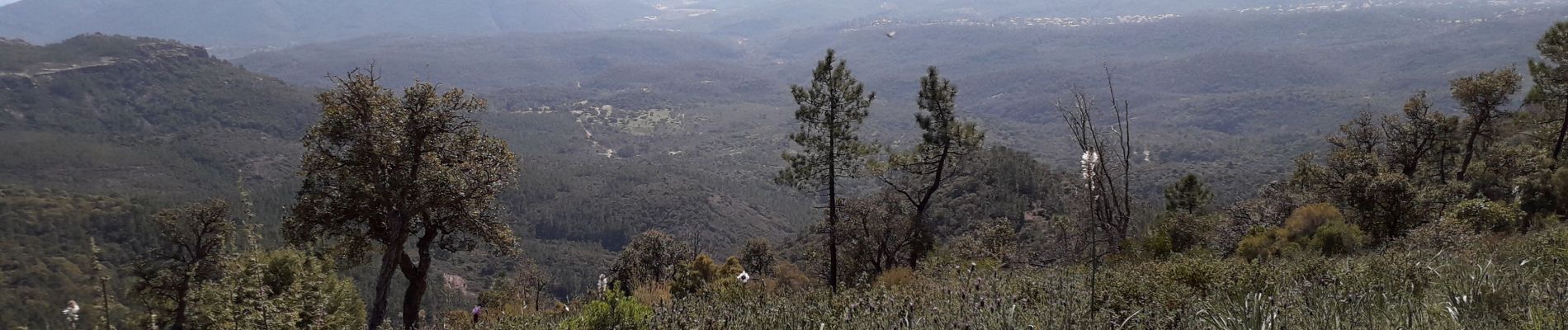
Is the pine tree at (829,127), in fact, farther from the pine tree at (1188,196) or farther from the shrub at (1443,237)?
the pine tree at (1188,196)

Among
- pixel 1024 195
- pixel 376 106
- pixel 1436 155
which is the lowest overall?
pixel 1024 195

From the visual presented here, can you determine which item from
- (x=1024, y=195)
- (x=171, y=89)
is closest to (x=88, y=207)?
(x=1024, y=195)

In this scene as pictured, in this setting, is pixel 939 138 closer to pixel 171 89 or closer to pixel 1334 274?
pixel 1334 274

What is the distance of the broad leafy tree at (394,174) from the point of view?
10.8m

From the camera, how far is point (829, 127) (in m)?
17.8

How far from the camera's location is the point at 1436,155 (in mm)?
26469

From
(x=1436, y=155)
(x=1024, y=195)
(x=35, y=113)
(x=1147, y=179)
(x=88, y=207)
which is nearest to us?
(x=1436, y=155)

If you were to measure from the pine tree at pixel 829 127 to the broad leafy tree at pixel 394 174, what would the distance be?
735 centimetres

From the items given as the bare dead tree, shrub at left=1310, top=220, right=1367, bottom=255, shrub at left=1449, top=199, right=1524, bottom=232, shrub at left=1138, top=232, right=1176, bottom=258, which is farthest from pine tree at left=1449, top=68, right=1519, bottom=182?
the bare dead tree

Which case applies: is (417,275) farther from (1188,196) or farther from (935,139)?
(1188,196)

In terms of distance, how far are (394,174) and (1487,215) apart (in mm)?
17104

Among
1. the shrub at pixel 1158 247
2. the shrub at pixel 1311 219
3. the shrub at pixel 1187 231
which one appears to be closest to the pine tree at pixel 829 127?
the shrub at pixel 1158 247

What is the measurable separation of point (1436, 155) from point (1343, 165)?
23.0 ft

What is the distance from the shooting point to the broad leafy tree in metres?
10.8
